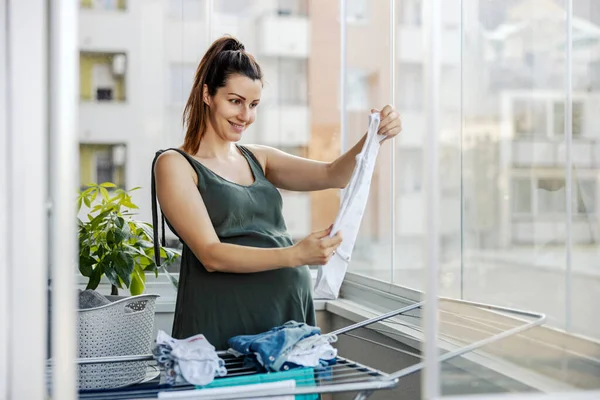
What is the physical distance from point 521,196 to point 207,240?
809 mm

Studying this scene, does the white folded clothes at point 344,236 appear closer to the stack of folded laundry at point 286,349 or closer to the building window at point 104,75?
the stack of folded laundry at point 286,349

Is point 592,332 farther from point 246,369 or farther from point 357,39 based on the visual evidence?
point 357,39

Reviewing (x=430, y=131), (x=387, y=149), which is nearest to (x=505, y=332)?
(x=430, y=131)

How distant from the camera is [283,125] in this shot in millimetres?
17484

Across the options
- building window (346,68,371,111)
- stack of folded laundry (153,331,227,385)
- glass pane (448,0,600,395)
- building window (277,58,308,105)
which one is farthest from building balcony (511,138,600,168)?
building window (277,58,308,105)

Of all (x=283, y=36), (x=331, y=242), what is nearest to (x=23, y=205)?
A: (x=331, y=242)

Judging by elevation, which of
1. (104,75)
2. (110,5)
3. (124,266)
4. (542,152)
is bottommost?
(124,266)

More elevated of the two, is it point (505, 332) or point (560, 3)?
point (560, 3)

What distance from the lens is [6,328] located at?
144cm

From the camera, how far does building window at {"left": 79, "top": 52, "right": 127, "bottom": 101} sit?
378 centimetres

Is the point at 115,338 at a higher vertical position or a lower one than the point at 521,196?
lower

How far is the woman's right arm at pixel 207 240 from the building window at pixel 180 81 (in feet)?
4.72

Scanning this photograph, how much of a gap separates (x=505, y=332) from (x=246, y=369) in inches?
26.2

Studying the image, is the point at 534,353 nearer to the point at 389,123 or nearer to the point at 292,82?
the point at 389,123
